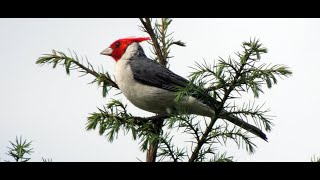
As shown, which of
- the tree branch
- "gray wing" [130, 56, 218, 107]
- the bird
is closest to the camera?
the tree branch

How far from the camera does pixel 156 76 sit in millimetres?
5520

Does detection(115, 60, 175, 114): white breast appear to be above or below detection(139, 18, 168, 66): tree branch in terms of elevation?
below

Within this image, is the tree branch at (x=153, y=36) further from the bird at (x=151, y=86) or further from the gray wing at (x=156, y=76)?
the gray wing at (x=156, y=76)

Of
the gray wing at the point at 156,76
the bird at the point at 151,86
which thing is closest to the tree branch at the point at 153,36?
the bird at the point at 151,86

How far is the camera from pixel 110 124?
3.84 m

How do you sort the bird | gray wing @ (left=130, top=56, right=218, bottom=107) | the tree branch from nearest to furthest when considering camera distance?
the tree branch → the bird → gray wing @ (left=130, top=56, right=218, bottom=107)

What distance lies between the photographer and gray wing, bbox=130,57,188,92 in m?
5.38

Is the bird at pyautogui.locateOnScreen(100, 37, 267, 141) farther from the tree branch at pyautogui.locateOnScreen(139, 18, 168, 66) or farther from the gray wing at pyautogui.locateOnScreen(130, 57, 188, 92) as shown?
the tree branch at pyautogui.locateOnScreen(139, 18, 168, 66)

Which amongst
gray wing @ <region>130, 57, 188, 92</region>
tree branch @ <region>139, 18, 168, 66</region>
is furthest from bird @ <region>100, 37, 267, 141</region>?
tree branch @ <region>139, 18, 168, 66</region>

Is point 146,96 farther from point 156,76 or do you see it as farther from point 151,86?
point 156,76
